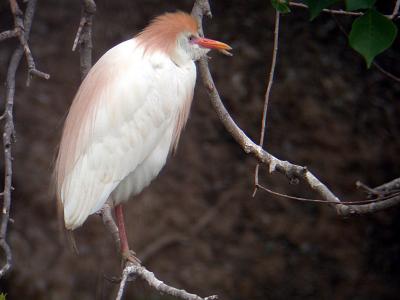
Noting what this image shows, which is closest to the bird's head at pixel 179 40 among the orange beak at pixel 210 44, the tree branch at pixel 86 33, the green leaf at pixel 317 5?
the orange beak at pixel 210 44

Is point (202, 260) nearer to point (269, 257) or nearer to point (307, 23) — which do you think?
point (269, 257)

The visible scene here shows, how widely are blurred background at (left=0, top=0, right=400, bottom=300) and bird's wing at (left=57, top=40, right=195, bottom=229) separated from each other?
5.86 ft

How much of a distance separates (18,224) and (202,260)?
968mm

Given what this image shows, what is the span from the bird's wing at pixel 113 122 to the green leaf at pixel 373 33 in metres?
1.03

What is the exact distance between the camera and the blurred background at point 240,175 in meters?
4.06

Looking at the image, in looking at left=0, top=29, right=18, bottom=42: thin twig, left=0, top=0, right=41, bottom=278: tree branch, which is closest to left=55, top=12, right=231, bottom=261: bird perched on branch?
left=0, top=0, right=41, bottom=278: tree branch

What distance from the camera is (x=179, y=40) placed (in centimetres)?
227

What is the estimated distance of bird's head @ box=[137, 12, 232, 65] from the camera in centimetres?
226

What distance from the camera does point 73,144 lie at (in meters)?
2.26

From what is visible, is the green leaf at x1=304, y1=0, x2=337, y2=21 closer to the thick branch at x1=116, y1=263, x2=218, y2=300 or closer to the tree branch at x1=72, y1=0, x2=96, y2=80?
the thick branch at x1=116, y1=263, x2=218, y2=300

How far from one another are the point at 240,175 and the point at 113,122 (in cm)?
207

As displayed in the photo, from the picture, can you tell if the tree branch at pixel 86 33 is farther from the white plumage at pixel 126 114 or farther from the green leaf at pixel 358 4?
the green leaf at pixel 358 4

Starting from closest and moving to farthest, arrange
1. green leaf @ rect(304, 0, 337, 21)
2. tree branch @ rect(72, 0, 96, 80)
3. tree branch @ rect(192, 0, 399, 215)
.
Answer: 1. green leaf @ rect(304, 0, 337, 21)
2. tree branch @ rect(192, 0, 399, 215)
3. tree branch @ rect(72, 0, 96, 80)

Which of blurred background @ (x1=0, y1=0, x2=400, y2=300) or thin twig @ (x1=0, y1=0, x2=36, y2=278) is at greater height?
thin twig @ (x1=0, y1=0, x2=36, y2=278)
